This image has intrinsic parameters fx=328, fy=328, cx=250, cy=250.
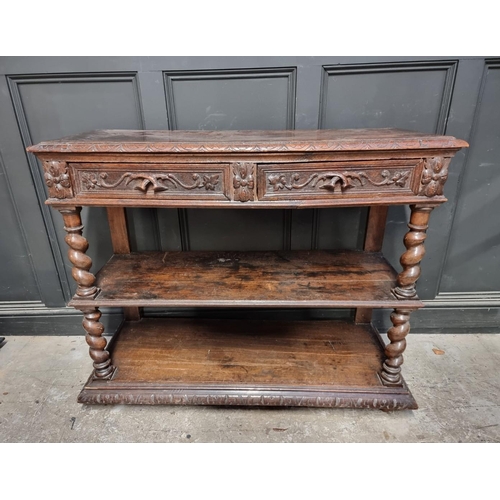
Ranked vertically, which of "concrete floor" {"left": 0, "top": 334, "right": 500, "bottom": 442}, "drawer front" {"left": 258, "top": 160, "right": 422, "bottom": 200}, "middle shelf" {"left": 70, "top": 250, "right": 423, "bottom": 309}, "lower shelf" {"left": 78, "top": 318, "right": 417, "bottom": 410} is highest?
"drawer front" {"left": 258, "top": 160, "right": 422, "bottom": 200}

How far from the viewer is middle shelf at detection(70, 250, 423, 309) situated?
142 centimetres

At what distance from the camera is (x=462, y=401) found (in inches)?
64.1

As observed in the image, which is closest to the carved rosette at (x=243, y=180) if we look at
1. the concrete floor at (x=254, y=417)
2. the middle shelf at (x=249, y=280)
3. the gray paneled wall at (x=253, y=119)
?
the middle shelf at (x=249, y=280)

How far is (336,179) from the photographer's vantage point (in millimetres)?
1233

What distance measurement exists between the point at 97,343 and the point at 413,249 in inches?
58.3

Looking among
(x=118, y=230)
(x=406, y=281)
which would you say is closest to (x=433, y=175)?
(x=406, y=281)

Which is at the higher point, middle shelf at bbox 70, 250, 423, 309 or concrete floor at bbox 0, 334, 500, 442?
middle shelf at bbox 70, 250, 423, 309

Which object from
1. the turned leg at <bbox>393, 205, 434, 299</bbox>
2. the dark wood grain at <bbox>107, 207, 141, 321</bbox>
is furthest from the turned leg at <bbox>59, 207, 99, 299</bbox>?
the turned leg at <bbox>393, 205, 434, 299</bbox>

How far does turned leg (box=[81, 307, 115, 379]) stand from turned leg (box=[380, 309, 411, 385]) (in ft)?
4.41

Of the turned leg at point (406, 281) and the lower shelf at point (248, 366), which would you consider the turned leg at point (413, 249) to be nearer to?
the turned leg at point (406, 281)

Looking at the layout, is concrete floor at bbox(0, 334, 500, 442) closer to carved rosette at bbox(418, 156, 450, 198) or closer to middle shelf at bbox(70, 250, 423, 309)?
middle shelf at bbox(70, 250, 423, 309)

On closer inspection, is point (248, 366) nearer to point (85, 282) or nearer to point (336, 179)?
point (85, 282)

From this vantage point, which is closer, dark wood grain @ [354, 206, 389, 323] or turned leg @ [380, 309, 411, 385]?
turned leg @ [380, 309, 411, 385]

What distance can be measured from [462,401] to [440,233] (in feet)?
Answer: 2.90
